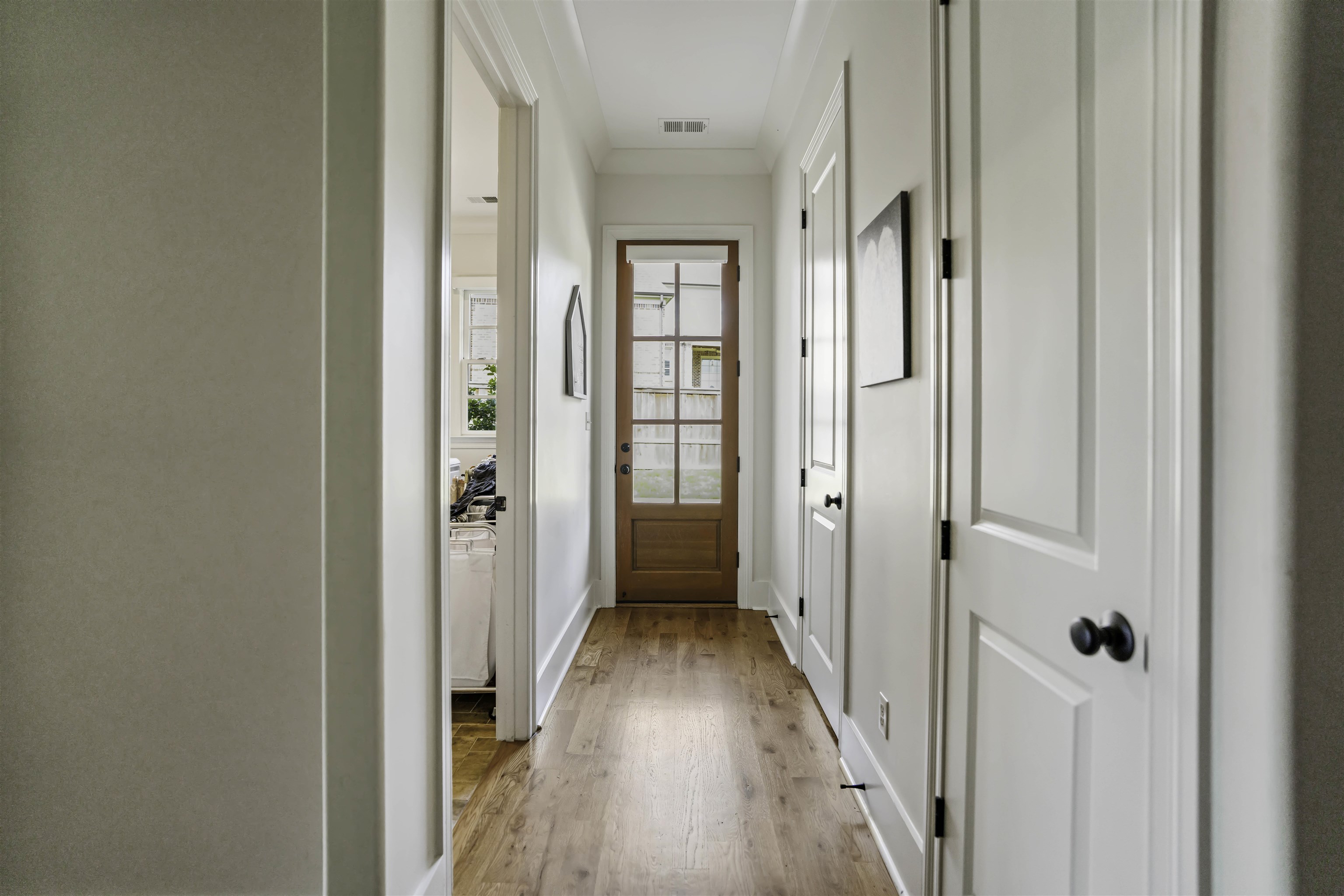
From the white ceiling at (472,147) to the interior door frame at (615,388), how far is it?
876 mm

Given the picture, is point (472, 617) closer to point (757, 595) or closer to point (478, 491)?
point (478, 491)

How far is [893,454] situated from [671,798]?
121cm

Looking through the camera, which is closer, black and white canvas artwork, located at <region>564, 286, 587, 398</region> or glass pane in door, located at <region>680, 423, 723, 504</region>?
black and white canvas artwork, located at <region>564, 286, 587, 398</region>

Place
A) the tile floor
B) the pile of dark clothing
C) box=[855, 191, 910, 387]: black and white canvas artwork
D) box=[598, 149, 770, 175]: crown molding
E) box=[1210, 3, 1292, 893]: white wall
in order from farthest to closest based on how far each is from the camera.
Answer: box=[598, 149, 770, 175]: crown molding → the pile of dark clothing → the tile floor → box=[855, 191, 910, 387]: black and white canvas artwork → box=[1210, 3, 1292, 893]: white wall

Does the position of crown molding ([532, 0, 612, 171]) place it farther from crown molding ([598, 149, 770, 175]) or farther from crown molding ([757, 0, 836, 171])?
crown molding ([757, 0, 836, 171])

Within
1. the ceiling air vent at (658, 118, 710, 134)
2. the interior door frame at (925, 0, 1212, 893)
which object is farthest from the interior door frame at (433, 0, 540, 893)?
the interior door frame at (925, 0, 1212, 893)

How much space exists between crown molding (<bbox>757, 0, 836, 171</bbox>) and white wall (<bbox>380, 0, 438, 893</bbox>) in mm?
1625

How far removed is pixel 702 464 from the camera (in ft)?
13.3

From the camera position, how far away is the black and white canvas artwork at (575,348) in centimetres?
301

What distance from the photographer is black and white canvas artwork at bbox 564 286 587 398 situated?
9.89 feet

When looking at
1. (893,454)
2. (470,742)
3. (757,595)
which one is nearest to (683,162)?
(757,595)

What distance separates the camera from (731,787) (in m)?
2.02

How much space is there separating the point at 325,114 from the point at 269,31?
16 cm

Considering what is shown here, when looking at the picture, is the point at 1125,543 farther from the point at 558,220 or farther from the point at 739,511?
the point at 739,511
